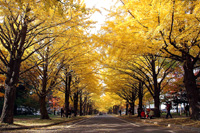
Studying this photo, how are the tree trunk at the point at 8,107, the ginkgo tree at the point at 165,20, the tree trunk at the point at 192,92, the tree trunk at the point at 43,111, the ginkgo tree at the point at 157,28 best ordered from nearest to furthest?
the ginkgo tree at the point at 165,20 → the ginkgo tree at the point at 157,28 → the tree trunk at the point at 8,107 → the tree trunk at the point at 192,92 → the tree trunk at the point at 43,111

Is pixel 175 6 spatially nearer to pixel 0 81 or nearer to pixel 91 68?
pixel 91 68

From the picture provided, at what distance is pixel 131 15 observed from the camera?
28.3ft

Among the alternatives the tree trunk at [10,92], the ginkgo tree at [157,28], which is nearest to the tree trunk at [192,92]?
the ginkgo tree at [157,28]

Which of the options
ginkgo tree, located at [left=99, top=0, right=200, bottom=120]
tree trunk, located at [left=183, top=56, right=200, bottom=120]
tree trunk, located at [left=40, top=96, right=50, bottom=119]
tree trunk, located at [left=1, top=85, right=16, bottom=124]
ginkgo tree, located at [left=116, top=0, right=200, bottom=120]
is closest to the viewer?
ginkgo tree, located at [left=116, top=0, right=200, bottom=120]

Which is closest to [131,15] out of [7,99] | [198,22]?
[198,22]

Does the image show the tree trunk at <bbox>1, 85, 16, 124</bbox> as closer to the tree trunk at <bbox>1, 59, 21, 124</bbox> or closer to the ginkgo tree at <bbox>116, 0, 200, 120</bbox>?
the tree trunk at <bbox>1, 59, 21, 124</bbox>

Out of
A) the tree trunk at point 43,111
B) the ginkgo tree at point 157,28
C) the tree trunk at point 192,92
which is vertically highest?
the ginkgo tree at point 157,28

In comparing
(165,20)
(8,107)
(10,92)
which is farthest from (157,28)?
(8,107)

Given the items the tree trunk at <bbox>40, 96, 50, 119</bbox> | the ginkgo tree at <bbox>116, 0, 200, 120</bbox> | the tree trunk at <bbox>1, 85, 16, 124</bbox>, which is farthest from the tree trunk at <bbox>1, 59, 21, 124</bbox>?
the ginkgo tree at <bbox>116, 0, 200, 120</bbox>

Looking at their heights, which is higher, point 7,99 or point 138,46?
point 138,46

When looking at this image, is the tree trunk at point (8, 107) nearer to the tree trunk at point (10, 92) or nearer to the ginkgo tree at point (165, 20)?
the tree trunk at point (10, 92)

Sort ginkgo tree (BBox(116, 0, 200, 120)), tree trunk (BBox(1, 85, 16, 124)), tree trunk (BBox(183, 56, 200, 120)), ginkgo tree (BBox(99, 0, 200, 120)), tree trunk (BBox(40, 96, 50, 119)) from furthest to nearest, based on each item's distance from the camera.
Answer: tree trunk (BBox(40, 96, 50, 119)) < tree trunk (BBox(183, 56, 200, 120)) < tree trunk (BBox(1, 85, 16, 124)) < ginkgo tree (BBox(99, 0, 200, 120)) < ginkgo tree (BBox(116, 0, 200, 120))

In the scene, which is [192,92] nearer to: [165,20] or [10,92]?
[165,20]

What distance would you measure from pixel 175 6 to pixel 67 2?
4108mm
